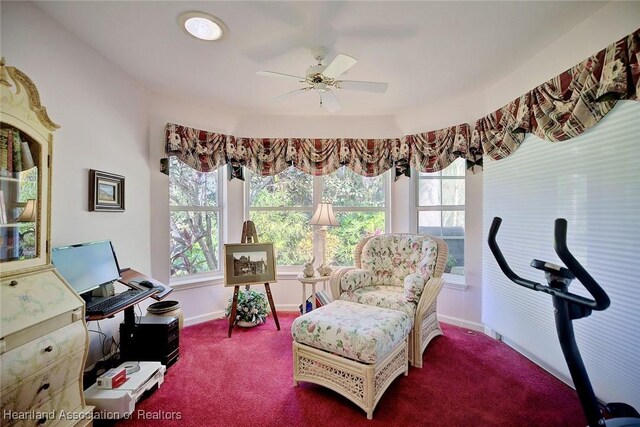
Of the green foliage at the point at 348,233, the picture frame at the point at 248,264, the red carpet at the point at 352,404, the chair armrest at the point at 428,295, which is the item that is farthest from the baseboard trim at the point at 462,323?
the picture frame at the point at 248,264

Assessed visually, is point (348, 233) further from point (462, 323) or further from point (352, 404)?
point (352, 404)

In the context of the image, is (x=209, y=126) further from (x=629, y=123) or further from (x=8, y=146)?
(x=629, y=123)

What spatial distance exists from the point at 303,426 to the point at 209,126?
3018 mm

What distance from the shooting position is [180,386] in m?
1.97

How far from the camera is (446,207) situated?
3217 mm

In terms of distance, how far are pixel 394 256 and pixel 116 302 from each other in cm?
232

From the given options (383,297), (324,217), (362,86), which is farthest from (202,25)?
(383,297)

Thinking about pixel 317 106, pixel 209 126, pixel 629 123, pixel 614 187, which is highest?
pixel 317 106

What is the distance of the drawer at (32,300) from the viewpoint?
1171 mm

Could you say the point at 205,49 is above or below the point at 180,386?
above

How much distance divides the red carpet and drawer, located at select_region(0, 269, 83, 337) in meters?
0.82

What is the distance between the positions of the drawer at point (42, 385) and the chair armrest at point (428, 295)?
2192 mm

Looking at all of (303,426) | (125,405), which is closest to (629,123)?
(303,426)

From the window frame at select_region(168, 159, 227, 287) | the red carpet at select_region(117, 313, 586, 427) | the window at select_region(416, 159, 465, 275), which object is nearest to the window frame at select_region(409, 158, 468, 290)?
the window at select_region(416, 159, 465, 275)
